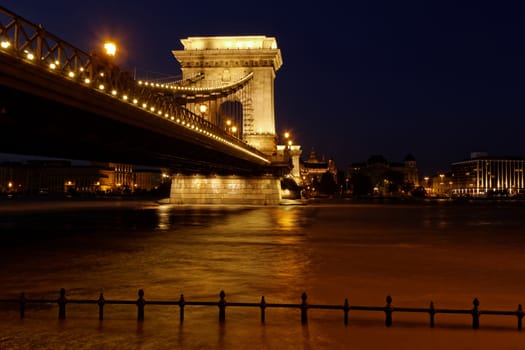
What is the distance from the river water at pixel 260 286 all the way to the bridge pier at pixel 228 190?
186ft

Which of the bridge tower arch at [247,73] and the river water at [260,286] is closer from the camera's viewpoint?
the river water at [260,286]

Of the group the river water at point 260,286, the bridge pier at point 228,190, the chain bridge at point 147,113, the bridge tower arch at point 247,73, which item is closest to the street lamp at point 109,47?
the chain bridge at point 147,113

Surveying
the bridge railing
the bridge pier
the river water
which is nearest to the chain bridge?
the bridge pier

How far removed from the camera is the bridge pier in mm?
88188

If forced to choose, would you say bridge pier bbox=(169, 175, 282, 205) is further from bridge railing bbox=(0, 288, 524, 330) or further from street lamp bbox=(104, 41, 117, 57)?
bridge railing bbox=(0, 288, 524, 330)

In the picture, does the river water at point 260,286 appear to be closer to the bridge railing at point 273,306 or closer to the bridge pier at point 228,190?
the bridge railing at point 273,306

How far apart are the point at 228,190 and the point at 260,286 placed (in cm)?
7329

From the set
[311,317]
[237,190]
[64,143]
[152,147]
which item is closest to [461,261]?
[311,317]

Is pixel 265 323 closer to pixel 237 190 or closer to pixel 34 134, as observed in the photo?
pixel 34 134

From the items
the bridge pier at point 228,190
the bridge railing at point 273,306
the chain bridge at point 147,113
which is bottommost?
the bridge railing at point 273,306

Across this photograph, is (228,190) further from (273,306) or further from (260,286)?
(273,306)

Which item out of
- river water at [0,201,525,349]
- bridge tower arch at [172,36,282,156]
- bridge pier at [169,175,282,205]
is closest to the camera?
river water at [0,201,525,349]

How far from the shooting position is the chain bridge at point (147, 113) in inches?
938

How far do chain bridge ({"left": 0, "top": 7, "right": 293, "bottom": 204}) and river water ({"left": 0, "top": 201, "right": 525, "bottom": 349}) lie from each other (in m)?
6.11
